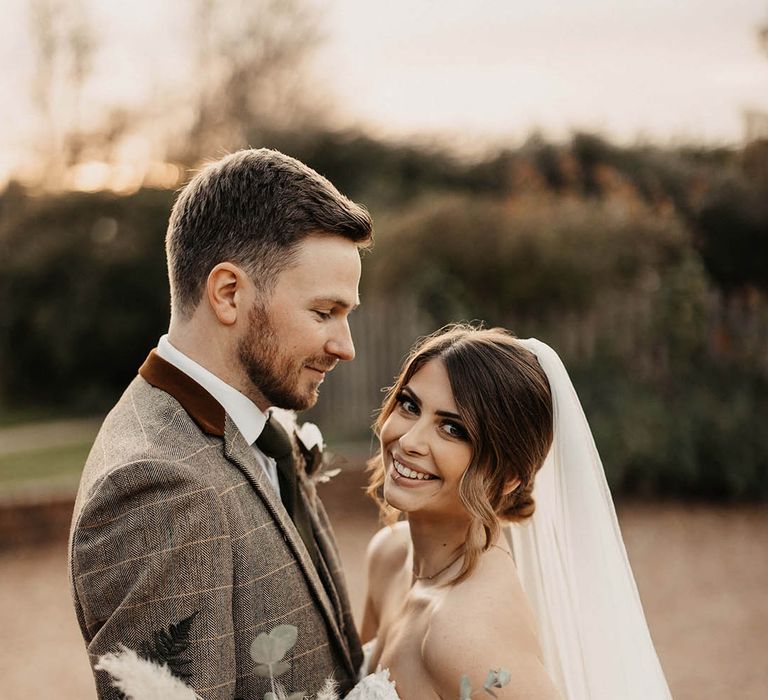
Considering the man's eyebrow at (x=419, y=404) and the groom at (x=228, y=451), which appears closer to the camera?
the groom at (x=228, y=451)

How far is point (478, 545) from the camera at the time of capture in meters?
2.51

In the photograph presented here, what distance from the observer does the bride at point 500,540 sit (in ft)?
7.56

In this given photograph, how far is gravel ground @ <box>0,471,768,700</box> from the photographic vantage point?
6051 millimetres

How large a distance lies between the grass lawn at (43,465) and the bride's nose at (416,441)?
7747 mm

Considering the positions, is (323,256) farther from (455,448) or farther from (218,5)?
(218,5)

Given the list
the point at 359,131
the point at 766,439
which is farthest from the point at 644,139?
the point at 766,439

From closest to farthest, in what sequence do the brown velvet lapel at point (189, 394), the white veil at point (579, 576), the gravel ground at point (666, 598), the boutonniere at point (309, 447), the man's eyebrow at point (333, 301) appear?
the brown velvet lapel at point (189, 394) → the man's eyebrow at point (333, 301) → the white veil at point (579, 576) → the boutonniere at point (309, 447) → the gravel ground at point (666, 598)

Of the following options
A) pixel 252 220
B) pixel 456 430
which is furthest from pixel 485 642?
pixel 252 220

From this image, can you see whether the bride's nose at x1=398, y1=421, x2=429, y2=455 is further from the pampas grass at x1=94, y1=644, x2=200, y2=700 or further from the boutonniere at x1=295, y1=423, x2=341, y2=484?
the pampas grass at x1=94, y1=644, x2=200, y2=700

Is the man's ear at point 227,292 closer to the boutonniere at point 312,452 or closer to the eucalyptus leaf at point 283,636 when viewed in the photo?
the boutonniere at point 312,452

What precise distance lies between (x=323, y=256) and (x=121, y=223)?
13.3 meters

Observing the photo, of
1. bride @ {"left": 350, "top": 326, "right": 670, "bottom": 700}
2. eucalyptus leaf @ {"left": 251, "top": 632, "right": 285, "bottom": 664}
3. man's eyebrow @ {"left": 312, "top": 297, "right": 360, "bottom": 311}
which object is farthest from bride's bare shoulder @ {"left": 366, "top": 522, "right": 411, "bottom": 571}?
eucalyptus leaf @ {"left": 251, "top": 632, "right": 285, "bottom": 664}

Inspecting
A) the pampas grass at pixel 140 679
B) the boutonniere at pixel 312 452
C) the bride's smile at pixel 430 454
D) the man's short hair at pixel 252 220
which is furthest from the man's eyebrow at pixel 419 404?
the pampas grass at pixel 140 679

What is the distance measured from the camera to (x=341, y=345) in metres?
2.36
